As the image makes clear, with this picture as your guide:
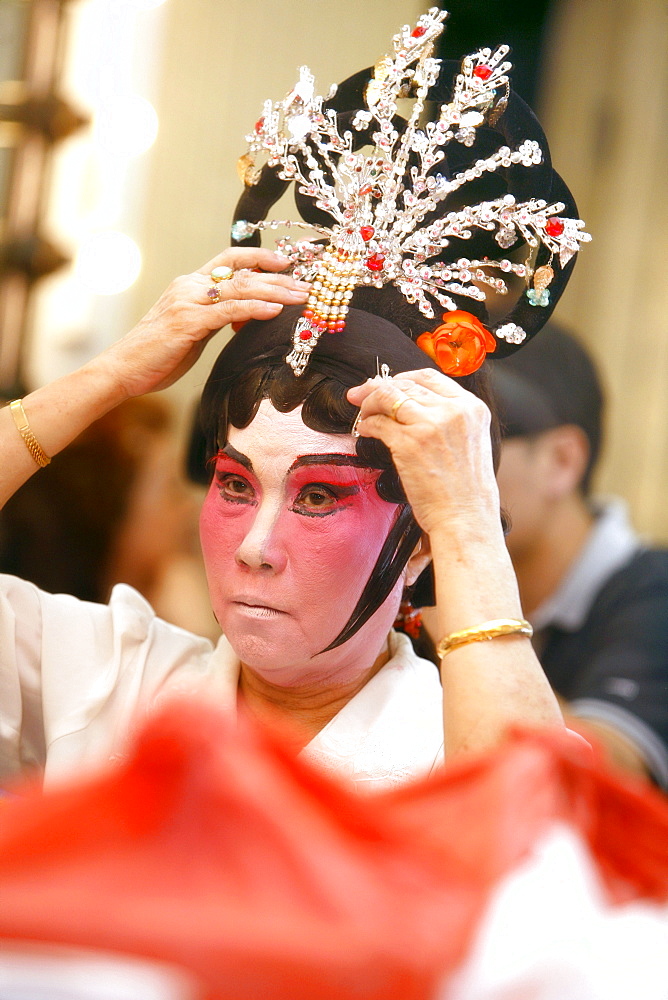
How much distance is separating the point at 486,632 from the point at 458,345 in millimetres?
331

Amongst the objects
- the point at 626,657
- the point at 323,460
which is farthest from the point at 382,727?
the point at 626,657

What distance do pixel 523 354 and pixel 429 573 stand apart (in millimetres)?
1202

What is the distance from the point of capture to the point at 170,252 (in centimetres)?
267

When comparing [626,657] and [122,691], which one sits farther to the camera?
[626,657]

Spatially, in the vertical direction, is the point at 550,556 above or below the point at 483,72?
below

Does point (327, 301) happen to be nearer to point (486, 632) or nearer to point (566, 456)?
point (486, 632)

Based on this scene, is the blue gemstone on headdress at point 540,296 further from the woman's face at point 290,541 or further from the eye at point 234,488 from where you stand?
the eye at point 234,488

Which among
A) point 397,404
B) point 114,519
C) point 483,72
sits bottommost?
point 114,519

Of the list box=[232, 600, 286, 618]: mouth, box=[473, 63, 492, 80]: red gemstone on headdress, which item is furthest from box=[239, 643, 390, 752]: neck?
box=[473, 63, 492, 80]: red gemstone on headdress

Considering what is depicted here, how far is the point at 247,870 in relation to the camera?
61 centimetres

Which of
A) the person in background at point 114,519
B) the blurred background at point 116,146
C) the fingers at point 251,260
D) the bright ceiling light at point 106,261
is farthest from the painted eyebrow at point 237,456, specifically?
the bright ceiling light at point 106,261

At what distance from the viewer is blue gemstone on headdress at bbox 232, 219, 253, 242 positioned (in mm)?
1257

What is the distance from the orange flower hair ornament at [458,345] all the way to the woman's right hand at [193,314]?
151mm

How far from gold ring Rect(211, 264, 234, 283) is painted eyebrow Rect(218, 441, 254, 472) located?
0.19m
